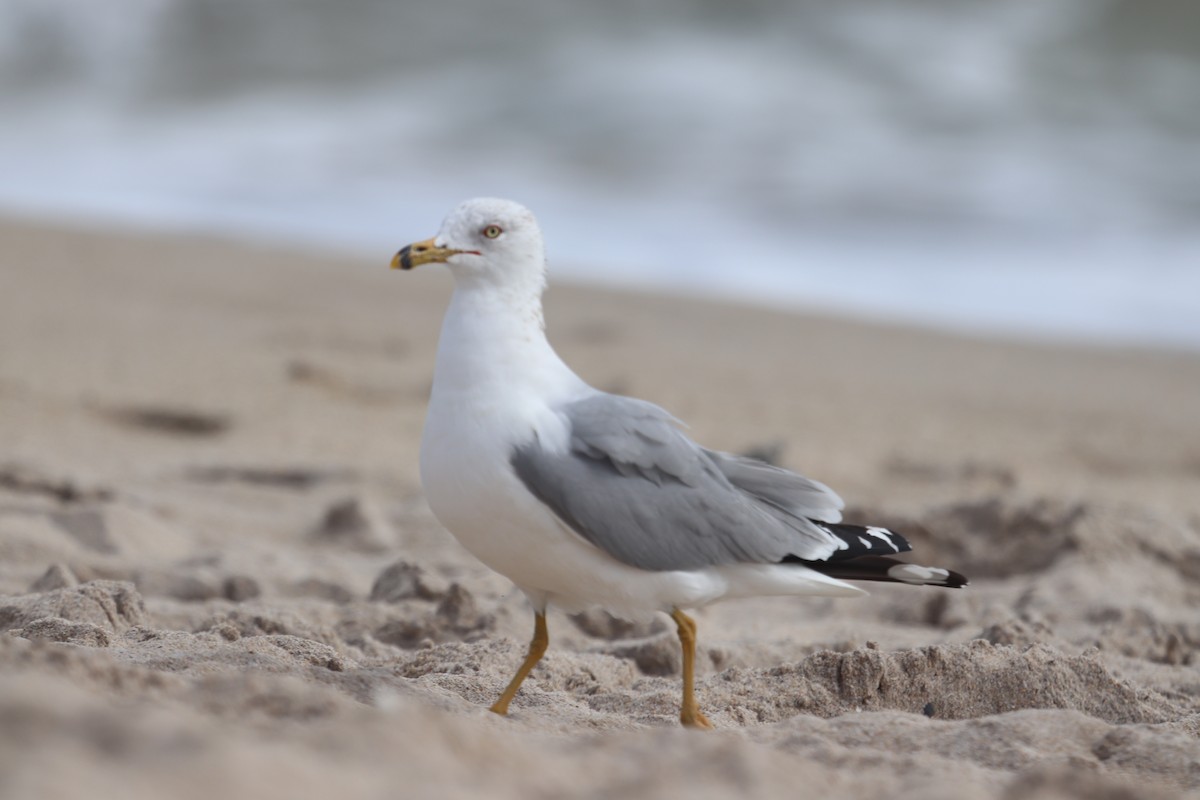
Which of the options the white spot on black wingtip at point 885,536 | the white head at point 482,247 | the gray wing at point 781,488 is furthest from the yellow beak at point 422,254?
the white spot on black wingtip at point 885,536

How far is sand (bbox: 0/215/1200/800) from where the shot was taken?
6.45ft

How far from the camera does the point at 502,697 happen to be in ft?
9.30

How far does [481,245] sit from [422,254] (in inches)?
5.2

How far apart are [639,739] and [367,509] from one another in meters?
3.36

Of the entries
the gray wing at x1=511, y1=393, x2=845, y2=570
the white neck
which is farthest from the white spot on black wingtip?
the white neck

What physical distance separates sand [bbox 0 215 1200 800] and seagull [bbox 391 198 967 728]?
0.96ft

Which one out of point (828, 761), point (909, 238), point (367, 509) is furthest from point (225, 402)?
point (909, 238)

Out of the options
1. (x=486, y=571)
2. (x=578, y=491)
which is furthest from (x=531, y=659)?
(x=486, y=571)

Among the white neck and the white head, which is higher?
the white head

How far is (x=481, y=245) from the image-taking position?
3.03 meters

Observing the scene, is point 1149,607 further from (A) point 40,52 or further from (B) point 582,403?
(A) point 40,52

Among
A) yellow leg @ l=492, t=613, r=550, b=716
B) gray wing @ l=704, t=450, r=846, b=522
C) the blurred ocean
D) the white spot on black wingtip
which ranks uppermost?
the blurred ocean

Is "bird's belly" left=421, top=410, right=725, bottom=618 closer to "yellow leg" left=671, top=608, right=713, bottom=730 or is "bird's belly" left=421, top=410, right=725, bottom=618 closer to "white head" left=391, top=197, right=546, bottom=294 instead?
"yellow leg" left=671, top=608, right=713, bottom=730

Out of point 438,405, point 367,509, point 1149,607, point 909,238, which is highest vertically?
point 909,238
